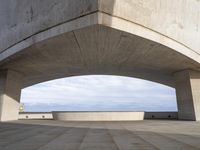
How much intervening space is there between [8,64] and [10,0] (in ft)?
20.2

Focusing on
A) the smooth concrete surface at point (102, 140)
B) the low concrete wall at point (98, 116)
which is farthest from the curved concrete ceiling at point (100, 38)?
the smooth concrete surface at point (102, 140)

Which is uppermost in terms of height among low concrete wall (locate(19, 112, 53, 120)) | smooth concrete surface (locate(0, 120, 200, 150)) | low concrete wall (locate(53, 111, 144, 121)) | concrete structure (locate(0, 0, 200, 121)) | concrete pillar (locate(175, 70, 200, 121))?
concrete structure (locate(0, 0, 200, 121))

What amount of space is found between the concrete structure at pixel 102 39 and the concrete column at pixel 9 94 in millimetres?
95

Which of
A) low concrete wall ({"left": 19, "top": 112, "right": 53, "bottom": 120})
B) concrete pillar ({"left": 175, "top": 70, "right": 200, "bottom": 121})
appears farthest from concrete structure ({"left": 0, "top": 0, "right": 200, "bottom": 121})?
low concrete wall ({"left": 19, "top": 112, "right": 53, "bottom": 120})

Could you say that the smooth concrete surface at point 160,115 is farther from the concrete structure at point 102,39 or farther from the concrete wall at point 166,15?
the concrete wall at point 166,15

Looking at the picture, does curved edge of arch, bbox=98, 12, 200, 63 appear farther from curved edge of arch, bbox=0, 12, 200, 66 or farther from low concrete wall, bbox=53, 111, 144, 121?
low concrete wall, bbox=53, 111, 144, 121

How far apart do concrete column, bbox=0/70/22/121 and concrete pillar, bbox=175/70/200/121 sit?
59.4 feet

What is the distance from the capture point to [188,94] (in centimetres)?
2530

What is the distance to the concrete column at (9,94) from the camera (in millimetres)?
24203

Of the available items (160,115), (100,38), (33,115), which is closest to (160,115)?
(160,115)

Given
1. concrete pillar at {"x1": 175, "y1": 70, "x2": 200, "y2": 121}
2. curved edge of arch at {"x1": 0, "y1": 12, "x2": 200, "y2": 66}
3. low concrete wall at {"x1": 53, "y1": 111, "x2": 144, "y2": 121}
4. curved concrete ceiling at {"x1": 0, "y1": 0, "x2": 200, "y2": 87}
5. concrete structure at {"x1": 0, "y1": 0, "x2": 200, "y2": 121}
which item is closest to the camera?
curved edge of arch at {"x1": 0, "y1": 12, "x2": 200, "y2": 66}

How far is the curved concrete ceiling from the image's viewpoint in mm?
16281

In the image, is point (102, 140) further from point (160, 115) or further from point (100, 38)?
point (160, 115)

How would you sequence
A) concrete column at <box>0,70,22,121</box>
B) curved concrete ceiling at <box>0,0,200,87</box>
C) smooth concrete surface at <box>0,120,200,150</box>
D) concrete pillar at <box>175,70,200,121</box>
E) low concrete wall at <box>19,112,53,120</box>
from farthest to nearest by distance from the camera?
low concrete wall at <box>19,112,53,120</box> → concrete pillar at <box>175,70,200,121</box> → concrete column at <box>0,70,22,121</box> → curved concrete ceiling at <box>0,0,200,87</box> → smooth concrete surface at <box>0,120,200,150</box>
